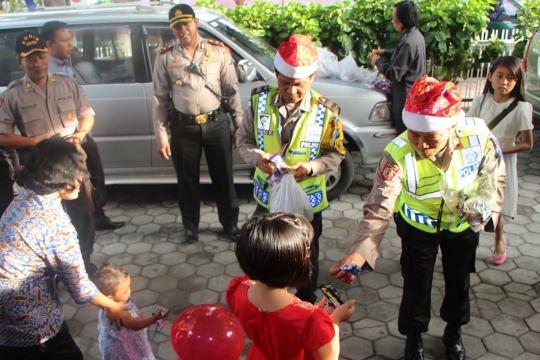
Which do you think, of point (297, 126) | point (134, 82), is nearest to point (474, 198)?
point (297, 126)

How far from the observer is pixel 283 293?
77.4 inches

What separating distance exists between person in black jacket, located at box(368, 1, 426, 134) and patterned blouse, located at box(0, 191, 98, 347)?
154 inches

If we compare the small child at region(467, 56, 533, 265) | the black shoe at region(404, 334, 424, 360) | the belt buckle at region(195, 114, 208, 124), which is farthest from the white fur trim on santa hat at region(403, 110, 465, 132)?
the belt buckle at region(195, 114, 208, 124)

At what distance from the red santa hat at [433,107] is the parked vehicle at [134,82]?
107 inches

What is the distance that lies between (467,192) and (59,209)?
199cm

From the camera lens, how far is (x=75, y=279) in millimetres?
2404

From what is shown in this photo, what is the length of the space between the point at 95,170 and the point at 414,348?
3101mm

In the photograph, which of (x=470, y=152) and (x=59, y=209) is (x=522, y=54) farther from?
(x=59, y=209)

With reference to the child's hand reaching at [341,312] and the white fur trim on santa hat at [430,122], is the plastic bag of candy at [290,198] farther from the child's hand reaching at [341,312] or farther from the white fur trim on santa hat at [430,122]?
the child's hand reaching at [341,312]

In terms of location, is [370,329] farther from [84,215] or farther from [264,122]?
[84,215]

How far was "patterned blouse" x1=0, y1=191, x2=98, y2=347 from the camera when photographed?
2305 millimetres

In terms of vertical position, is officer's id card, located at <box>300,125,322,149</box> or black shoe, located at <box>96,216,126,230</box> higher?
officer's id card, located at <box>300,125,322,149</box>

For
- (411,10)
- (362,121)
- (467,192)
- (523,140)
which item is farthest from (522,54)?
(467,192)

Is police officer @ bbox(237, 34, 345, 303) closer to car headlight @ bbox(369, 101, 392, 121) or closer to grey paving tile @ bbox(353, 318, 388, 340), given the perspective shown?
grey paving tile @ bbox(353, 318, 388, 340)
